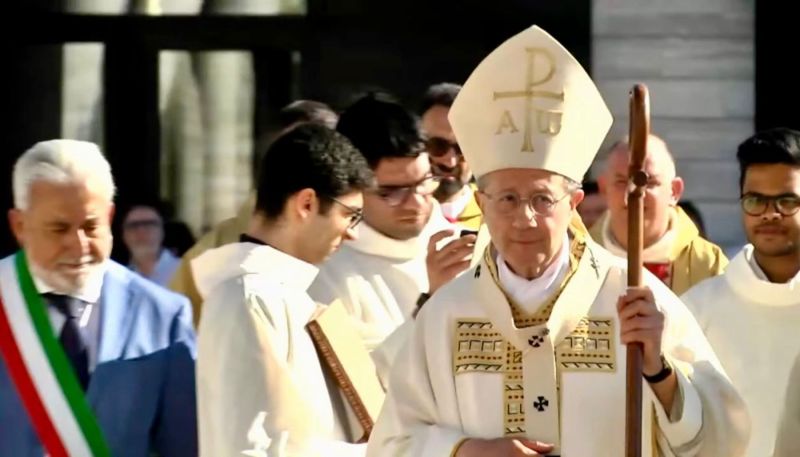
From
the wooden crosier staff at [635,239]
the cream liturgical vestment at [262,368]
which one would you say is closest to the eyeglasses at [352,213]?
the cream liturgical vestment at [262,368]

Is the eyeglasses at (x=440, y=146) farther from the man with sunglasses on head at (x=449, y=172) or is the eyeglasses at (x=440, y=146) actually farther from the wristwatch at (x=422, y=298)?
the wristwatch at (x=422, y=298)

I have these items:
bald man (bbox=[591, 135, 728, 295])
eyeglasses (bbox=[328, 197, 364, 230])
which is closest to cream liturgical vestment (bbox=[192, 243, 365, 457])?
eyeglasses (bbox=[328, 197, 364, 230])

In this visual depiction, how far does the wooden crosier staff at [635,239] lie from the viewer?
580cm

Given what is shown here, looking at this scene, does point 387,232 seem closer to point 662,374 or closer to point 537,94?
point 537,94

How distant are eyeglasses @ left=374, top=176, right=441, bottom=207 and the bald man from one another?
0.68 meters

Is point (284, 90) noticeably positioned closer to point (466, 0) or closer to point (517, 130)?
point (466, 0)

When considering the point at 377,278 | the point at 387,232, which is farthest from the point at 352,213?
the point at 377,278

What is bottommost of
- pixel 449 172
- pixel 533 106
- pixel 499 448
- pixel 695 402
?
pixel 499 448

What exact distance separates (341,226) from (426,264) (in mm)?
619

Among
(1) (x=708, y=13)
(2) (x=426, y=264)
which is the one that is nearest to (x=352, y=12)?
(1) (x=708, y=13)

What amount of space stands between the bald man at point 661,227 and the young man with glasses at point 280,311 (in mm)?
1318

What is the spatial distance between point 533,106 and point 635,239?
1.85 ft

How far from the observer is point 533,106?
246 inches

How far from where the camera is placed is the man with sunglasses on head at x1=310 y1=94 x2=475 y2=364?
24.6 ft
